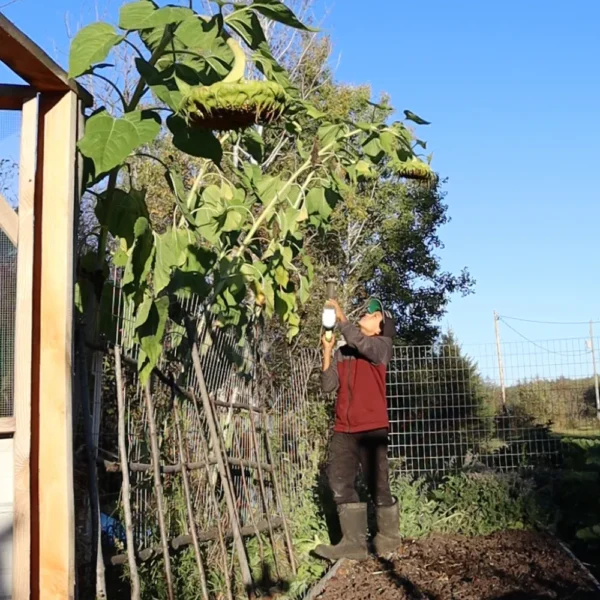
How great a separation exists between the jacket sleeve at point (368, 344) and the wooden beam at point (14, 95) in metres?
4.49

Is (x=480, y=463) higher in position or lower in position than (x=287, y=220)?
lower

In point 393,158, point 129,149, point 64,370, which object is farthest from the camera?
point 393,158

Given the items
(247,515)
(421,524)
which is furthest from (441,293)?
(247,515)

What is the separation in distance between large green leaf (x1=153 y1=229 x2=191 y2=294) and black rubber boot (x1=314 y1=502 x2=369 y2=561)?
12.3ft

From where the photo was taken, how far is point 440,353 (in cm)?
1140

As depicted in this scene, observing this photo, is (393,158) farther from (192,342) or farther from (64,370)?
(64,370)

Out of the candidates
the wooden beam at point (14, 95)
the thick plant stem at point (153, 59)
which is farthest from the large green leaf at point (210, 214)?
the wooden beam at point (14, 95)

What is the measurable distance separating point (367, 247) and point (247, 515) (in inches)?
549

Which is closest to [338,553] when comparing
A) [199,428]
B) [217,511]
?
[217,511]

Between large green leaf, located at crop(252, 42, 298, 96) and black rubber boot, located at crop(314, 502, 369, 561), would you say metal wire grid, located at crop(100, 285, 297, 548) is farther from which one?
large green leaf, located at crop(252, 42, 298, 96)

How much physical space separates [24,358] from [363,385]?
16.2 feet

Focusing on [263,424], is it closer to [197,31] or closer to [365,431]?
[365,431]

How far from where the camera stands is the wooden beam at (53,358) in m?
2.71

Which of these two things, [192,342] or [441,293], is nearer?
[192,342]
